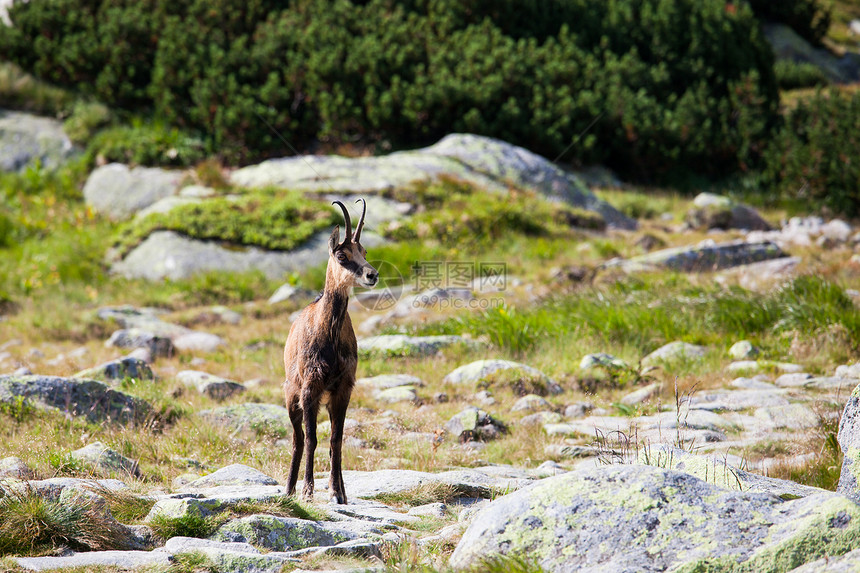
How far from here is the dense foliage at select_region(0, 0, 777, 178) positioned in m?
18.2

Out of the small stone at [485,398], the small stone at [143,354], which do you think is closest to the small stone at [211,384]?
the small stone at [143,354]

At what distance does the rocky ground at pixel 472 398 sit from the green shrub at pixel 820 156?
1.35 metres

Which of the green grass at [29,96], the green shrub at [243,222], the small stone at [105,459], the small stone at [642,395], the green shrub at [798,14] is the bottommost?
the small stone at [642,395]

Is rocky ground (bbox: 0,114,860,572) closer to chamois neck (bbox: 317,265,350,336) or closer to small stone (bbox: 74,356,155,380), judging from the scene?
small stone (bbox: 74,356,155,380)

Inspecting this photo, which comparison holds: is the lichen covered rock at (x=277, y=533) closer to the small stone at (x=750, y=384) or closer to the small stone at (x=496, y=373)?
the small stone at (x=496, y=373)

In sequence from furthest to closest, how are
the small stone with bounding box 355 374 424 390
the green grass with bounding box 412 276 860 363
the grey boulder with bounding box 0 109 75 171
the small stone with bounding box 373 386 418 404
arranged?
the grey boulder with bounding box 0 109 75 171, the green grass with bounding box 412 276 860 363, the small stone with bounding box 355 374 424 390, the small stone with bounding box 373 386 418 404

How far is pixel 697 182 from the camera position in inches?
Answer: 805

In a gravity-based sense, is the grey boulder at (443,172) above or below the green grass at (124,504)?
above

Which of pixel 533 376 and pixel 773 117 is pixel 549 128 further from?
pixel 533 376

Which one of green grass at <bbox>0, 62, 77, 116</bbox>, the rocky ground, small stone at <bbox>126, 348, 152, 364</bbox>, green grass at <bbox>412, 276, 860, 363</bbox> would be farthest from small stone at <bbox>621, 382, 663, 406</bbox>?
green grass at <bbox>0, 62, 77, 116</bbox>

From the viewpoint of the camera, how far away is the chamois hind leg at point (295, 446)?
5152 millimetres

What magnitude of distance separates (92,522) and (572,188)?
14.6m

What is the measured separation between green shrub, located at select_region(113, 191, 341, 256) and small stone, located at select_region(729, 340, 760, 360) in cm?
795

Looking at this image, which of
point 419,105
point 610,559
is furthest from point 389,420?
point 419,105
